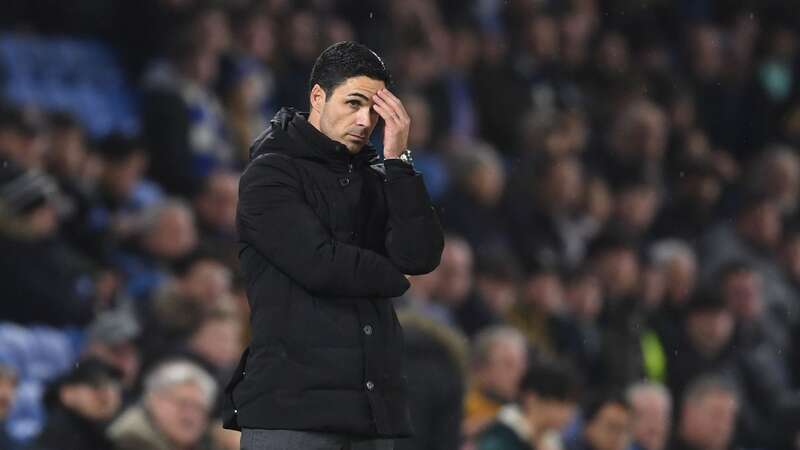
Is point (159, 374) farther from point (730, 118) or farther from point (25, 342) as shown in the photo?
point (730, 118)

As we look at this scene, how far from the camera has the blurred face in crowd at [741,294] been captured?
11.3 metres

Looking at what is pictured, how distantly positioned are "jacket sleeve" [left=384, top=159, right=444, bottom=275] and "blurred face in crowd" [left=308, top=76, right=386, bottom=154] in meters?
0.13

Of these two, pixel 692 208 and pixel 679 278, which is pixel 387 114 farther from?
pixel 692 208

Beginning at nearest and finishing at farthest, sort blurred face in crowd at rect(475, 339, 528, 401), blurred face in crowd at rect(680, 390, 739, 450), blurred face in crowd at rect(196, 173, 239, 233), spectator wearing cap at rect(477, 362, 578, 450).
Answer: spectator wearing cap at rect(477, 362, 578, 450), blurred face in crowd at rect(475, 339, 528, 401), blurred face in crowd at rect(680, 390, 739, 450), blurred face in crowd at rect(196, 173, 239, 233)

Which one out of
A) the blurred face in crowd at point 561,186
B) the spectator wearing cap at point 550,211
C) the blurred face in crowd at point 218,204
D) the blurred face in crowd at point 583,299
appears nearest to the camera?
the blurred face in crowd at point 218,204

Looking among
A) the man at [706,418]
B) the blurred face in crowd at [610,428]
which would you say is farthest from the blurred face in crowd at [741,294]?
the blurred face in crowd at [610,428]

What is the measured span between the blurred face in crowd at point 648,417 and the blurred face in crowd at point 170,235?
231 centimetres

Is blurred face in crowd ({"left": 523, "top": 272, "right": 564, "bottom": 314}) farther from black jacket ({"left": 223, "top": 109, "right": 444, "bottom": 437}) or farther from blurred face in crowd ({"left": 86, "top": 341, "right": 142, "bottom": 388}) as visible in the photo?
black jacket ({"left": 223, "top": 109, "right": 444, "bottom": 437})

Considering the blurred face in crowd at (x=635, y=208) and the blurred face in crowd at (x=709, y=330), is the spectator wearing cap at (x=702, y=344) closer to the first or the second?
the blurred face in crowd at (x=709, y=330)

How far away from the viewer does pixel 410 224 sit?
14.6 feet

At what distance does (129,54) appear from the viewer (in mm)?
11961

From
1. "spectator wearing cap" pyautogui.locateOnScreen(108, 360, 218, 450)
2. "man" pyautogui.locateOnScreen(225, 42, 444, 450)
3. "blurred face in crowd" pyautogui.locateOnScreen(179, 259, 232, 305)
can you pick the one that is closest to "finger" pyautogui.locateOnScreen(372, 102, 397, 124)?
"man" pyautogui.locateOnScreen(225, 42, 444, 450)

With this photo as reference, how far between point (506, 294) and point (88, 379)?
3436 millimetres

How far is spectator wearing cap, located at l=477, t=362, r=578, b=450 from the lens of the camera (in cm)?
745
